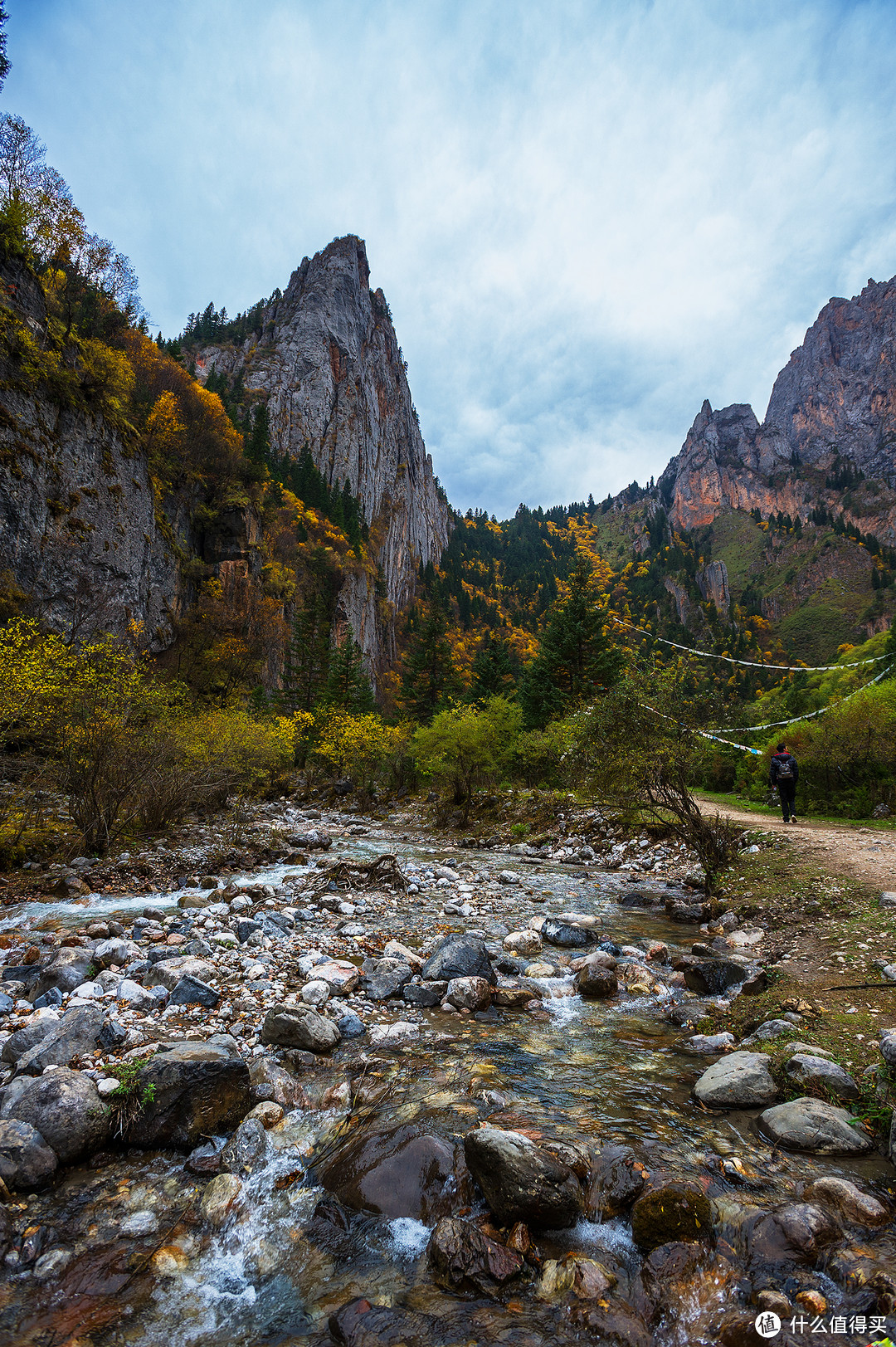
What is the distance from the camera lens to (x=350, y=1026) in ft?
20.1

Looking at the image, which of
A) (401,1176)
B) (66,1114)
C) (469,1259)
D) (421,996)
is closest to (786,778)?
(421,996)

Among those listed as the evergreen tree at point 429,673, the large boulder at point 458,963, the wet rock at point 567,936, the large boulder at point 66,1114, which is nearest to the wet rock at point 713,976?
the wet rock at point 567,936

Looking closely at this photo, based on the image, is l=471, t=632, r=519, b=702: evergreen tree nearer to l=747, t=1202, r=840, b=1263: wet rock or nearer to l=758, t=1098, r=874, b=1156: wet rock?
l=758, t=1098, r=874, b=1156: wet rock

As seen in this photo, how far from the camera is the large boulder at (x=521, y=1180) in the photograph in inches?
134

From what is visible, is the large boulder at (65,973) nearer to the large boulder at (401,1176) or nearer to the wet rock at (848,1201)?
the large boulder at (401,1176)

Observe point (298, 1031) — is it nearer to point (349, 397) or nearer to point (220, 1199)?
point (220, 1199)

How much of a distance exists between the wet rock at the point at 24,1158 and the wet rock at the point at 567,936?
24.4ft

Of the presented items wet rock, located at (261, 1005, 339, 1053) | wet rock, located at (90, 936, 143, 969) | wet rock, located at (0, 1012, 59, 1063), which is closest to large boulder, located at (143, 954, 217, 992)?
wet rock, located at (90, 936, 143, 969)

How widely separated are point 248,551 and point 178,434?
10.4m

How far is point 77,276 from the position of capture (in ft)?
107

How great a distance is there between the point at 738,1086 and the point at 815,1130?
2.28 ft

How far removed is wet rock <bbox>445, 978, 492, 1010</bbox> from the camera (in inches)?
270

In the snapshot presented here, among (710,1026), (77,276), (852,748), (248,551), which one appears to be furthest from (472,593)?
(710,1026)

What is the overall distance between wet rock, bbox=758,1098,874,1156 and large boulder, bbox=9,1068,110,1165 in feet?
16.4
